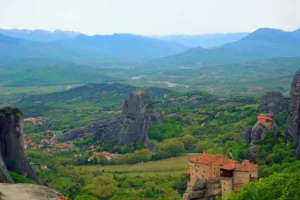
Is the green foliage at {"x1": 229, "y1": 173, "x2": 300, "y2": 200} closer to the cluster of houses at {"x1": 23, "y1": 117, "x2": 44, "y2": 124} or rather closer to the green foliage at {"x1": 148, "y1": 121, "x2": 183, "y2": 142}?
the green foliage at {"x1": 148, "y1": 121, "x2": 183, "y2": 142}

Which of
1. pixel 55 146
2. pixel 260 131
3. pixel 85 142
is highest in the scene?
pixel 260 131

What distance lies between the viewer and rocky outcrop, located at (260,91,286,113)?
274ft

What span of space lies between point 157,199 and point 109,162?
25.1 metres

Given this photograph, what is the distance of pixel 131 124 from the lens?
89562 mm

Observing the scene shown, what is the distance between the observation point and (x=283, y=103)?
83750 millimetres

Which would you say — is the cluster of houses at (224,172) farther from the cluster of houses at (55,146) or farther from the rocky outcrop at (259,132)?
the cluster of houses at (55,146)

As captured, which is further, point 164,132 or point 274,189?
point 164,132

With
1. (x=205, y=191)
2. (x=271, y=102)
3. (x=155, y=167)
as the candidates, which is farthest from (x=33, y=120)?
(x=205, y=191)

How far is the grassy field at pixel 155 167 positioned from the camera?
232 ft

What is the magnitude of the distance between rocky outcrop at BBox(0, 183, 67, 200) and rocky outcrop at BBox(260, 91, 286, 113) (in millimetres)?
55178

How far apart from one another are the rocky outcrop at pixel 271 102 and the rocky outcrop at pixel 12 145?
42.6 meters

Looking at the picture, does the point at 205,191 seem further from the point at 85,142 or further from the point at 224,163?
the point at 85,142

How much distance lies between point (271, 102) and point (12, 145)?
48228 millimetres

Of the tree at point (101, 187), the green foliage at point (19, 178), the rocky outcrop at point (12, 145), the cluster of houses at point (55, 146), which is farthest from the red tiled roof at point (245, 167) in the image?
the cluster of houses at point (55, 146)
